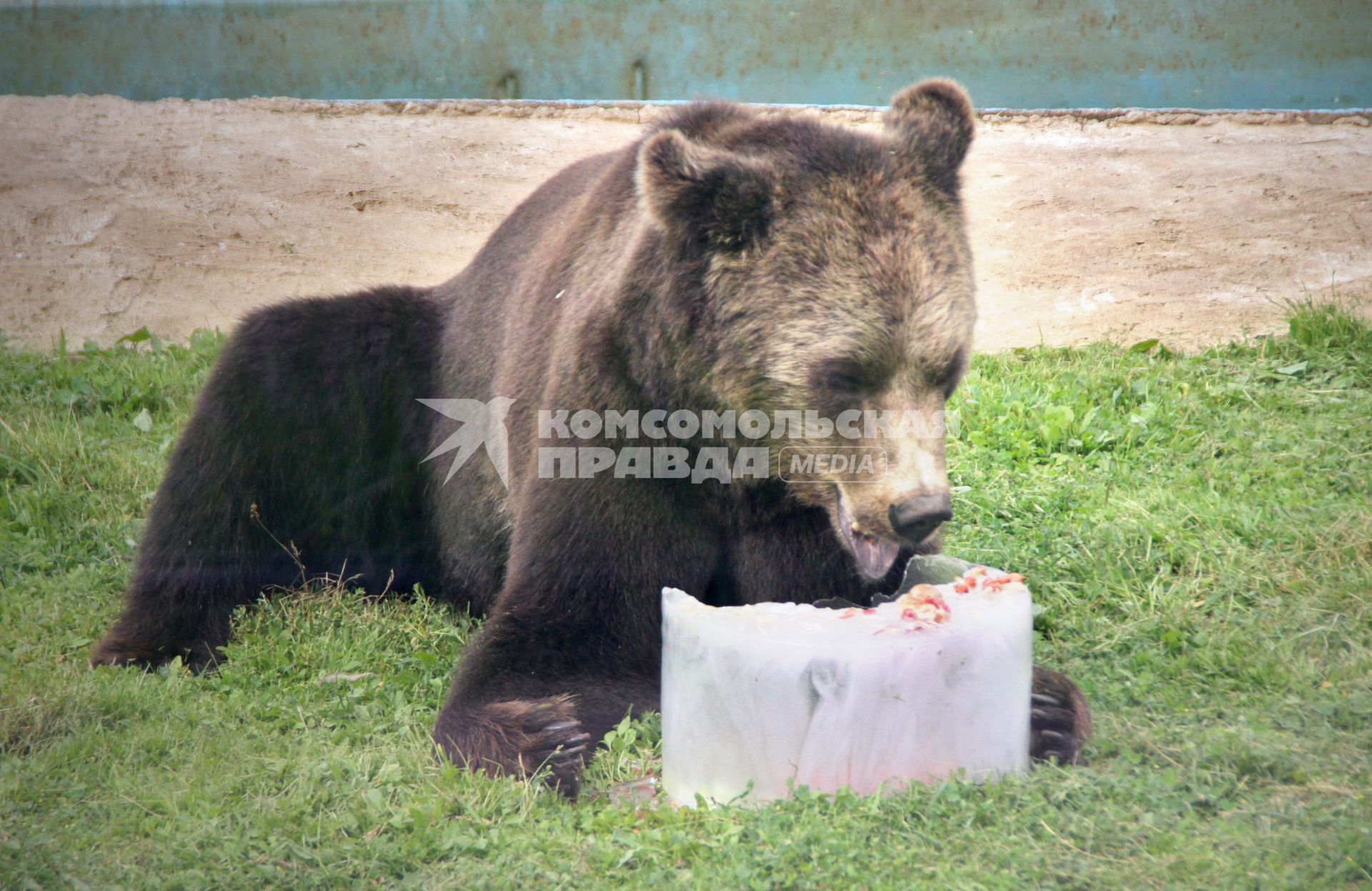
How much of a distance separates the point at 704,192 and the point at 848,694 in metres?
1.29

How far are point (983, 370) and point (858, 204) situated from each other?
351 centimetres

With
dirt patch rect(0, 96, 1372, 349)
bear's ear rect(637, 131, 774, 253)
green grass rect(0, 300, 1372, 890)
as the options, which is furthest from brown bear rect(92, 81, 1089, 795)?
dirt patch rect(0, 96, 1372, 349)

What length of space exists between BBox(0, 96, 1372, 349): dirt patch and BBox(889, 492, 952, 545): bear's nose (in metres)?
4.47

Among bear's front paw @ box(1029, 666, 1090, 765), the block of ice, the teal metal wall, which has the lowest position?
bear's front paw @ box(1029, 666, 1090, 765)

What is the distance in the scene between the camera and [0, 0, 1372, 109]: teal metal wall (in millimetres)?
7594

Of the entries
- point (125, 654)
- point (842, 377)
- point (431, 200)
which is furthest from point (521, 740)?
point (431, 200)

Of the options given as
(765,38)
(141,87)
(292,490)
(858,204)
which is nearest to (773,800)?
(858,204)

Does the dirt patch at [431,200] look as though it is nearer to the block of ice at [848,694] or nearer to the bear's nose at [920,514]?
the bear's nose at [920,514]

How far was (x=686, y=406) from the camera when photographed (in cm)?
319

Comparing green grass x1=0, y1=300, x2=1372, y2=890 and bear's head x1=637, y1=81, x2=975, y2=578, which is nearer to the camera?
green grass x1=0, y1=300, x2=1372, y2=890

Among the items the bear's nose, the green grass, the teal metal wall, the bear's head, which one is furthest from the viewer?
the teal metal wall

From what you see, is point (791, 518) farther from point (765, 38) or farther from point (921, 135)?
point (765, 38)

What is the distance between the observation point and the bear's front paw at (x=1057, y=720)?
3.02 m

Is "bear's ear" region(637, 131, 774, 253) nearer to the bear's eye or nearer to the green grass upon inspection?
the bear's eye
